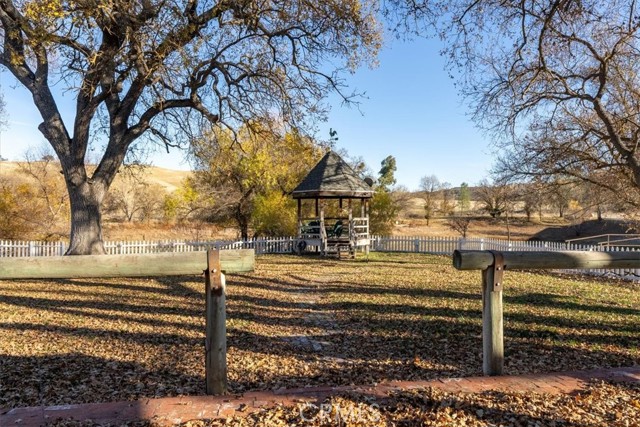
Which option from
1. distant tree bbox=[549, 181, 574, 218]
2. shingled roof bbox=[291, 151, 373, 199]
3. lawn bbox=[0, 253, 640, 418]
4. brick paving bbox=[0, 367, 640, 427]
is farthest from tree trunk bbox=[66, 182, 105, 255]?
distant tree bbox=[549, 181, 574, 218]

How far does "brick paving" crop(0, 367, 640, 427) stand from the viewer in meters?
2.80

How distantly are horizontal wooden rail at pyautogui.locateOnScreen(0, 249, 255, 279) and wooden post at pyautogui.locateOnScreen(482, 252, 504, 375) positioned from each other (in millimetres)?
1999

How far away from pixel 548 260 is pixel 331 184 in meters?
14.8

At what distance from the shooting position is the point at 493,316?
3.63m

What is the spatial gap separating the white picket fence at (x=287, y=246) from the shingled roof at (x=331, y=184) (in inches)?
137

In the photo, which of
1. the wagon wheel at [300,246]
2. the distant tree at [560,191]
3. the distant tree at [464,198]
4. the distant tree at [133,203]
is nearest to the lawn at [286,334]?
the distant tree at [560,191]

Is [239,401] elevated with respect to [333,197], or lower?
lower

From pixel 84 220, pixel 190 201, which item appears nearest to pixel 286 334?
pixel 84 220

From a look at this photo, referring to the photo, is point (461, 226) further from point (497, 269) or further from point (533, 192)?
point (497, 269)

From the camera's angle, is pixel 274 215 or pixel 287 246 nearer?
pixel 287 246

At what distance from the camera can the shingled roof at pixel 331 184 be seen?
1828cm

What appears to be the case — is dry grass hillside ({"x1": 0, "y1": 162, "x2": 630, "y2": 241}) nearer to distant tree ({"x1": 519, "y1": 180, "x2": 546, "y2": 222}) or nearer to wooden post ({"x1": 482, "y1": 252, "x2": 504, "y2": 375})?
distant tree ({"x1": 519, "y1": 180, "x2": 546, "y2": 222})

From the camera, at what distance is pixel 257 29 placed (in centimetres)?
1173

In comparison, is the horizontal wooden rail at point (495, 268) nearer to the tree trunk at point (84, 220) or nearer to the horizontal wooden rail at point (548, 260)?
the horizontal wooden rail at point (548, 260)
